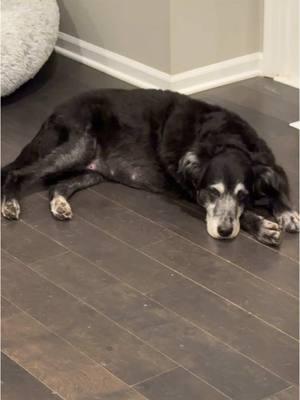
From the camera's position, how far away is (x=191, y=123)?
3.69m

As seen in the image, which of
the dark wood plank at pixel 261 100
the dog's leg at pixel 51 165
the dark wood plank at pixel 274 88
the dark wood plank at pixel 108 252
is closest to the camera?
the dark wood plank at pixel 108 252

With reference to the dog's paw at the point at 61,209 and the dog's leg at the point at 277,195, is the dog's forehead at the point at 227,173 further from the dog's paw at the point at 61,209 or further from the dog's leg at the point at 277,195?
the dog's paw at the point at 61,209

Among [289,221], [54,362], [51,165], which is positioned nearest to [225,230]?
[289,221]

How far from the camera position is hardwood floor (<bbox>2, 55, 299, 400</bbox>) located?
2582 millimetres

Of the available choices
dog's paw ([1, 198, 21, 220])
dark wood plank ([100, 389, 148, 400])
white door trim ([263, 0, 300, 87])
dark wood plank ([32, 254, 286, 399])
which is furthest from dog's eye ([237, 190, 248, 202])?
white door trim ([263, 0, 300, 87])

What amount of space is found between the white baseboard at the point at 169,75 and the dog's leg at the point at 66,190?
1.12 m

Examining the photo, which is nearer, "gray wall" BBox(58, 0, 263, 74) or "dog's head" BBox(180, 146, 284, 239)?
"dog's head" BBox(180, 146, 284, 239)

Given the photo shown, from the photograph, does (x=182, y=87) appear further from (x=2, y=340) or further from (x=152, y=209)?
(x=2, y=340)

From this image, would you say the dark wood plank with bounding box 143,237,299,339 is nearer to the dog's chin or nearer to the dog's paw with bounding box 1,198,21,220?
the dog's chin

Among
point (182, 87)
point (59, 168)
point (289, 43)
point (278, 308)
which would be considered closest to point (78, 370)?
point (278, 308)

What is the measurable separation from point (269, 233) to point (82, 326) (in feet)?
2.76

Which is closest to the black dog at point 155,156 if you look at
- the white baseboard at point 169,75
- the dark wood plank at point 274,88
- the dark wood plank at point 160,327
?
the dark wood plank at point 160,327

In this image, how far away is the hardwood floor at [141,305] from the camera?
2.58 metres

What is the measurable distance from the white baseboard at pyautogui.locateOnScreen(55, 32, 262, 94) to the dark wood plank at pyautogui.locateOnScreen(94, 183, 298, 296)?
1.13 m
